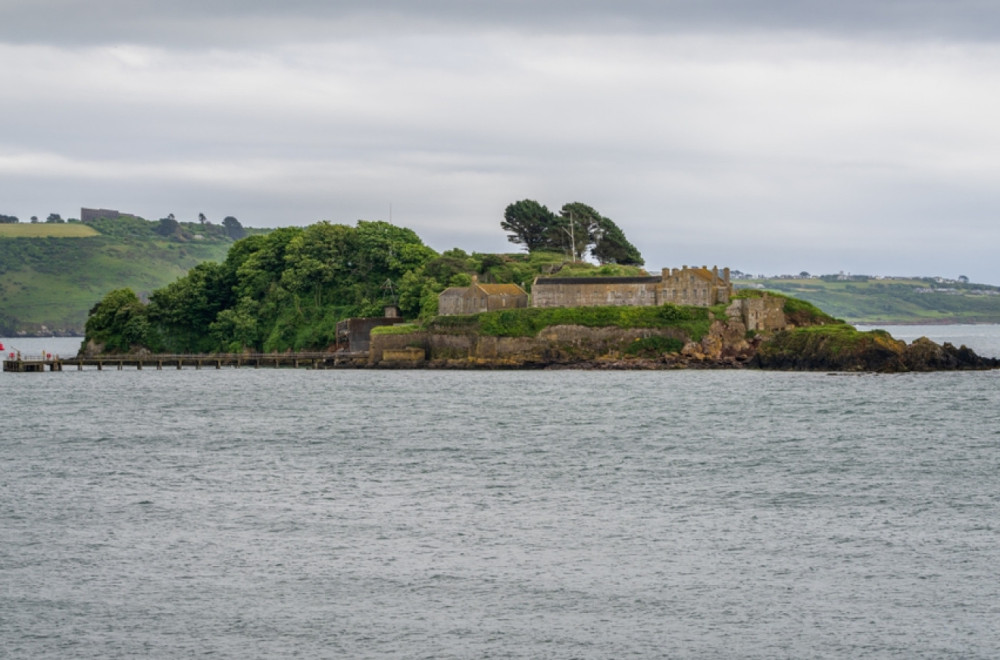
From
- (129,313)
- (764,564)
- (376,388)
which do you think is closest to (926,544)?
(764,564)

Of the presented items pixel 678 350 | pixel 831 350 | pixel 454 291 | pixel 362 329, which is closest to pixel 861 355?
pixel 831 350

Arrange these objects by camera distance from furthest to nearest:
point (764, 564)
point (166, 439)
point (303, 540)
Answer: point (166, 439) < point (303, 540) < point (764, 564)

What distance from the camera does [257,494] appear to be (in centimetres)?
3797

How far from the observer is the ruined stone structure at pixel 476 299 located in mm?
103438

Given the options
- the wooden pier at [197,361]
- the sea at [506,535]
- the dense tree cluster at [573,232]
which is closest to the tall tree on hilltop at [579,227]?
the dense tree cluster at [573,232]

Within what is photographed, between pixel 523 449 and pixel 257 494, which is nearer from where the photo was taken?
pixel 257 494

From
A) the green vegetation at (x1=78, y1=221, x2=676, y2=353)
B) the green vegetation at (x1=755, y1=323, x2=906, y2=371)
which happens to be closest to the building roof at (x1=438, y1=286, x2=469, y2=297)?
the green vegetation at (x1=78, y1=221, x2=676, y2=353)

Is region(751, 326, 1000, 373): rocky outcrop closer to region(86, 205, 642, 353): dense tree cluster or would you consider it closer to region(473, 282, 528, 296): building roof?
region(473, 282, 528, 296): building roof

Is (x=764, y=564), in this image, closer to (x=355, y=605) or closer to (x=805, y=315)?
(x=355, y=605)

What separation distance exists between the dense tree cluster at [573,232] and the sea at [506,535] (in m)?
70.9

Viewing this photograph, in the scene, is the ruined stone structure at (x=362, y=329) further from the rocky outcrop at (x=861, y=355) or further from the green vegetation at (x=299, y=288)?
the rocky outcrop at (x=861, y=355)

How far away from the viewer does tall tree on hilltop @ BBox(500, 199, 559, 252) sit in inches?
5354

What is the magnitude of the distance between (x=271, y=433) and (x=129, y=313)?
69339 mm

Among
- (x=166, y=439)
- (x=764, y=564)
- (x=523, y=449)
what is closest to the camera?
(x=764, y=564)
